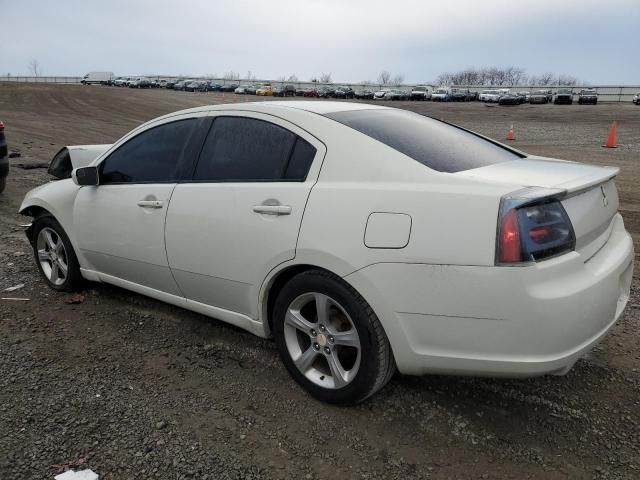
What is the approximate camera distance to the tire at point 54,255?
4.44 meters

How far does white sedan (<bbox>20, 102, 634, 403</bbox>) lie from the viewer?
233 centimetres

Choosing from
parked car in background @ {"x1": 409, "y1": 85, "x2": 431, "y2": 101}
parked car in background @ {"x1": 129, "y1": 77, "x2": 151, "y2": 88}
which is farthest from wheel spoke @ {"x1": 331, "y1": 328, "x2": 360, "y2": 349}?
parked car in background @ {"x1": 129, "y1": 77, "x2": 151, "y2": 88}

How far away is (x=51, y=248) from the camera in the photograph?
183 inches

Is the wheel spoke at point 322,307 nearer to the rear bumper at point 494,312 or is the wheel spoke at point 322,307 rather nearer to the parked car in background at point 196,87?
the rear bumper at point 494,312

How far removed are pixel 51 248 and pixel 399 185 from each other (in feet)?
11.3

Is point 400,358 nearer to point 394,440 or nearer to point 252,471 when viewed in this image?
point 394,440

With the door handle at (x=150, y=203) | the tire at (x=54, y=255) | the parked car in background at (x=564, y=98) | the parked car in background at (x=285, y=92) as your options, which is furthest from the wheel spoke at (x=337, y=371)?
the parked car in background at (x=285, y=92)

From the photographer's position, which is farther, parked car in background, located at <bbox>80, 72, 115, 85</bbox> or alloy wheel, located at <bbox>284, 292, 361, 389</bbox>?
parked car in background, located at <bbox>80, 72, 115, 85</bbox>

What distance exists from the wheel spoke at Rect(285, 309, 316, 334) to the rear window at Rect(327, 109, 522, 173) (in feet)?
3.44

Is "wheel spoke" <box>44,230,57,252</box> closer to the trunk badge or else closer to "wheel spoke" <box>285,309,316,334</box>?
"wheel spoke" <box>285,309,316,334</box>

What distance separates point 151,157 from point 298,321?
5.65 ft

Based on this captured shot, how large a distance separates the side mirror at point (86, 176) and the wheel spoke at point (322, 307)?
218 centimetres

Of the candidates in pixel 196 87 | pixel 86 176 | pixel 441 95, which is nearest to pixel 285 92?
pixel 196 87

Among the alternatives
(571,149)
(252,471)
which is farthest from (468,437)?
(571,149)
